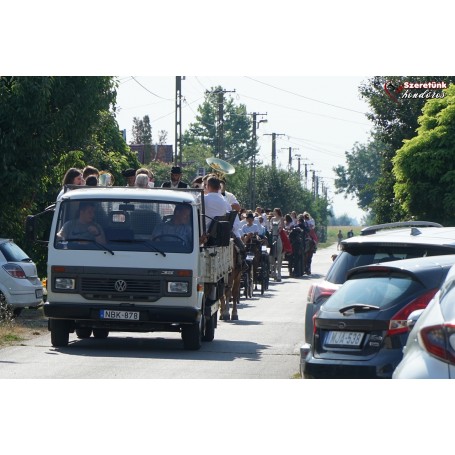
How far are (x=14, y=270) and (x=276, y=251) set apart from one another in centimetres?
1853

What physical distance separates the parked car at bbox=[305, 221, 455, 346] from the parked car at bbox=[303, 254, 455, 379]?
1.94 feet

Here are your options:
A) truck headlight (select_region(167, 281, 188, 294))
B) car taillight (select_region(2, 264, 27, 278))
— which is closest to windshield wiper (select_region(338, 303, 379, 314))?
truck headlight (select_region(167, 281, 188, 294))

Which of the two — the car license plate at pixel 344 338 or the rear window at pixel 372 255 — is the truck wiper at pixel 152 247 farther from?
the car license plate at pixel 344 338

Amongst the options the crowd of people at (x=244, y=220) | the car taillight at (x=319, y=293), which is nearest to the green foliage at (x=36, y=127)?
the crowd of people at (x=244, y=220)

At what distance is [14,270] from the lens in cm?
2300

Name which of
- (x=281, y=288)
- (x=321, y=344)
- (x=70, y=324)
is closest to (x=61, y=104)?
(x=70, y=324)

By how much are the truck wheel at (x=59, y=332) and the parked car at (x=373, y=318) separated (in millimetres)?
6584

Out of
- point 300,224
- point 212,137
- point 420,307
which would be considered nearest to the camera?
point 420,307

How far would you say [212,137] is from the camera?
530 feet

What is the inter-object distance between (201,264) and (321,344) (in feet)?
20.3

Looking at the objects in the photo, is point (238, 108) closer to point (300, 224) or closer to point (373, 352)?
point (300, 224)

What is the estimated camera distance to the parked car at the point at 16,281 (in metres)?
22.8

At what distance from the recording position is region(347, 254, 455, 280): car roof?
10.9m

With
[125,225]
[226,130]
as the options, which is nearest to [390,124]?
[125,225]
